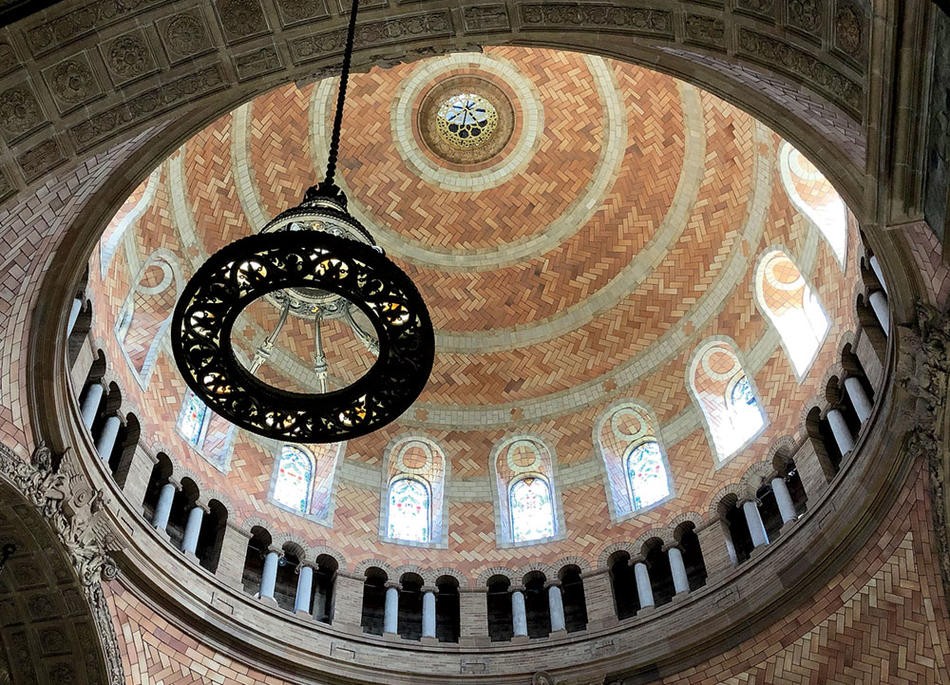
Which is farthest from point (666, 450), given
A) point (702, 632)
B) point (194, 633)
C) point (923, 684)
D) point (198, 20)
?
point (198, 20)

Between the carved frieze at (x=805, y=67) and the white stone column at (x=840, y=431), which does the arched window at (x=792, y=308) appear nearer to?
the white stone column at (x=840, y=431)

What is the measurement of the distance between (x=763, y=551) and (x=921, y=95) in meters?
8.30

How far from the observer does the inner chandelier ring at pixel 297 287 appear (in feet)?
25.8

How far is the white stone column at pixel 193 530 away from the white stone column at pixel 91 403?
204cm

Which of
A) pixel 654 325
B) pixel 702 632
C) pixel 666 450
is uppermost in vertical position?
pixel 654 325

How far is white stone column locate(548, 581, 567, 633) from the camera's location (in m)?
14.7

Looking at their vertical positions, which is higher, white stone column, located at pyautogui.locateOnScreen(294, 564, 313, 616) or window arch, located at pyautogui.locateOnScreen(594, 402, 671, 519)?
window arch, located at pyautogui.locateOnScreen(594, 402, 671, 519)

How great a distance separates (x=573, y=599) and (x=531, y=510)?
1.96 metres

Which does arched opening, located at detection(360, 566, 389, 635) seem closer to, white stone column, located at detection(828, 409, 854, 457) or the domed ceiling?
the domed ceiling

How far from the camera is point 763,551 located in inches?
527

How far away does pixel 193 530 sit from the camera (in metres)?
14.1

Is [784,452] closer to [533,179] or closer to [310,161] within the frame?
[533,179]

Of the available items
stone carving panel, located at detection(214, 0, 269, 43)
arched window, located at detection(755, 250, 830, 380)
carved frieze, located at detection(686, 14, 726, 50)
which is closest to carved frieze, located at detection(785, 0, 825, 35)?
carved frieze, located at detection(686, 14, 726, 50)

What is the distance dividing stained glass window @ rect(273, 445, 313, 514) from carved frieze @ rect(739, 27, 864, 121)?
1006 centimetres
